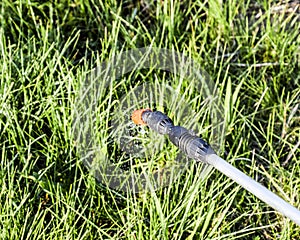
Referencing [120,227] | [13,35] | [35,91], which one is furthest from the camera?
[13,35]

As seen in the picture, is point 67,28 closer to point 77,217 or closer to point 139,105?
point 139,105

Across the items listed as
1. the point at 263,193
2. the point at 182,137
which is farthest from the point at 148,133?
the point at 263,193

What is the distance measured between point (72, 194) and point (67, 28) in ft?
2.43

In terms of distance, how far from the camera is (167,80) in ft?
5.12

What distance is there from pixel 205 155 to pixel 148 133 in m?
0.32

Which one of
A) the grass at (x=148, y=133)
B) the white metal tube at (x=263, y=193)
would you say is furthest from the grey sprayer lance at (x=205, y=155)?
the grass at (x=148, y=133)

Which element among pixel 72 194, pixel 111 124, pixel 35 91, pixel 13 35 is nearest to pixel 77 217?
pixel 72 194

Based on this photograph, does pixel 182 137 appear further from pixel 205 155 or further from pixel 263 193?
pixel 263 193

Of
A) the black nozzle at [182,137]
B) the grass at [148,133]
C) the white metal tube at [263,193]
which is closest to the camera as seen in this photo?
the white metal tube at [263,193]

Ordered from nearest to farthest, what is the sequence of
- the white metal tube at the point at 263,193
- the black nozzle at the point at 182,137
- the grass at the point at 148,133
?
the white metal tube at the point at 263,193, the black nozzle at the point at 182,137, the grass at the point at 148,133

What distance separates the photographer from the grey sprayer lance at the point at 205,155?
3.38 ft

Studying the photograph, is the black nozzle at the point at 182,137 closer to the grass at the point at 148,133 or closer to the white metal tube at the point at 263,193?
the white metal tube at the point at 263,193

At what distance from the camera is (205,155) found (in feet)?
3.79

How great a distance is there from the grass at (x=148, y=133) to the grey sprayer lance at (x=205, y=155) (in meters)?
0.15
